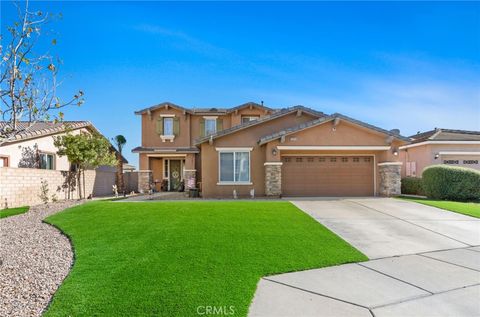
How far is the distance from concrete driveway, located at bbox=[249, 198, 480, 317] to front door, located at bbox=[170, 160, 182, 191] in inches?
694

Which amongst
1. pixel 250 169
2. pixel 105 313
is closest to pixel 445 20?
pixel 250 169

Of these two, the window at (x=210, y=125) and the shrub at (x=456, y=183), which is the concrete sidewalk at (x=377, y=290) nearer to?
the shrub at (x=456, y=183)

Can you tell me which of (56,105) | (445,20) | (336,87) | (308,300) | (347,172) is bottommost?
(308,300)

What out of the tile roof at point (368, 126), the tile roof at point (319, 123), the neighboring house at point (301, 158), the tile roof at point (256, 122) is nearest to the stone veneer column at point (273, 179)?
the neighboring house at point (301, 158)

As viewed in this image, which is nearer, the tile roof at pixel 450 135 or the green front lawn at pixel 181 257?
the green front lawn at pixel 181 257

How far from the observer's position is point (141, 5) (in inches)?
389

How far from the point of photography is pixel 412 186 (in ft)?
61.2

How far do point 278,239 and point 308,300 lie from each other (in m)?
2.70

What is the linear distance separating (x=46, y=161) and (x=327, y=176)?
16563 mm

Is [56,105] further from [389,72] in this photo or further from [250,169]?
[389,72]

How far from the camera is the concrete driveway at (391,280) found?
12.7 ft

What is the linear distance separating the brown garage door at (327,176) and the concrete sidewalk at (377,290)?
1024 cm

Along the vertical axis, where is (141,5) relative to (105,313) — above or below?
above

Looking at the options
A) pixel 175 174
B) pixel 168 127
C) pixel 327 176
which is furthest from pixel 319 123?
pixel 175 174
